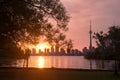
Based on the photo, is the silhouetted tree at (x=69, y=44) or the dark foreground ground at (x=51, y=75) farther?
the silhouetted tree at (x=69, y=44)

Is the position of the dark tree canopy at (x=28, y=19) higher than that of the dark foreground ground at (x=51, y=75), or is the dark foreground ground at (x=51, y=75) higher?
the dark tree canopy at (x=28, y=19)

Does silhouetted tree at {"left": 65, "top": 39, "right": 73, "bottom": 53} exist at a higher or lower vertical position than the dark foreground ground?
higher

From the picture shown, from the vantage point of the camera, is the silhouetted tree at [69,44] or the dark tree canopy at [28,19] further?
the silhouetted tree at [69,44]

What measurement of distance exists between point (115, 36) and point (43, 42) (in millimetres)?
13679

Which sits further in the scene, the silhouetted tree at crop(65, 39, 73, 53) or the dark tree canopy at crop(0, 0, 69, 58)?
the silhouetted tree at crop(65, 39, 73, 53)

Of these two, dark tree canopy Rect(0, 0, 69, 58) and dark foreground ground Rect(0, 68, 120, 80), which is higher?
dark tree canopy Rect(0, 0, 69, 58)

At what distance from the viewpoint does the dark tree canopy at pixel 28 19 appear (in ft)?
97.9

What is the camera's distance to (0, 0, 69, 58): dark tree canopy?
2984 centimetres

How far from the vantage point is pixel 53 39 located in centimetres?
3438

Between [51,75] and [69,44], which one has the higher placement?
→ [69,44]

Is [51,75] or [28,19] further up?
[28,19]

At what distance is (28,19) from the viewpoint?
30953mm

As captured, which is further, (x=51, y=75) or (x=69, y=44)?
(x=69, y=44)

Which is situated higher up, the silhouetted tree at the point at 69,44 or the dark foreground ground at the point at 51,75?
the silhouetted tree at the point at 69,44
